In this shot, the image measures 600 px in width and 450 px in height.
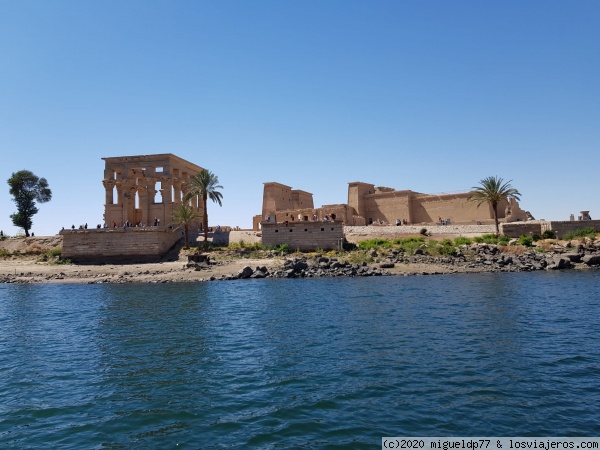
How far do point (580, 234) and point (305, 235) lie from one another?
793 inches

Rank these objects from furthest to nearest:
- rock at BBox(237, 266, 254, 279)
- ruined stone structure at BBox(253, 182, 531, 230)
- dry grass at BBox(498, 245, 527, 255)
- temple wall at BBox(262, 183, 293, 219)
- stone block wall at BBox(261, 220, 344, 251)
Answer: temple wall at BBox(262, 183, 293, 219) < ruined stone structure at BBox(253, 182, 531, 230) < stone block wall at BBox(261, 220, 344, 251) < dry grass at BBox(498, 245, 527, 255) < rock at BBox(237, 266, 254, 279)

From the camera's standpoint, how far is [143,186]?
4634cm

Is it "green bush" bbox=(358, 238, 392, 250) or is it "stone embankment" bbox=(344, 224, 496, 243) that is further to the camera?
"stone embankment" bbox=(344, 224, 496, 243)

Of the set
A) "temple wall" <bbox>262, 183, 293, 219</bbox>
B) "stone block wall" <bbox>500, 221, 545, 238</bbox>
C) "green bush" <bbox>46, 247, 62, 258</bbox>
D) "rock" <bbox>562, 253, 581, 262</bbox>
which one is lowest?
"rock" <bbox>562, 253, 581, 262</bbox>

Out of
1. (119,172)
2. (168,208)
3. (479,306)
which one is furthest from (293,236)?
(479,306)

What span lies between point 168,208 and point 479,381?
39745 mm

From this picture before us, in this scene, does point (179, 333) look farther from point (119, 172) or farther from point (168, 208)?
point (119, 172)

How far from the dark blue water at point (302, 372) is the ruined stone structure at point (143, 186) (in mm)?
26122

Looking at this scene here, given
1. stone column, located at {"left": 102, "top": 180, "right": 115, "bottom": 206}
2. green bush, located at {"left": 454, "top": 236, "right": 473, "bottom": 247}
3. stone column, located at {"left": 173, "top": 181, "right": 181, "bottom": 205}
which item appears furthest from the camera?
stone column, located at {"left": 173, "top": 181, "right": 181, "bottom": 205}

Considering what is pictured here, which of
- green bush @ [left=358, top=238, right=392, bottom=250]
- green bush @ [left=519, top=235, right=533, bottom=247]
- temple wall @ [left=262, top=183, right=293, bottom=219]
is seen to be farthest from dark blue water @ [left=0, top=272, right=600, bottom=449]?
temple wall @ [left=262, top=183, right=293, bottom=219]

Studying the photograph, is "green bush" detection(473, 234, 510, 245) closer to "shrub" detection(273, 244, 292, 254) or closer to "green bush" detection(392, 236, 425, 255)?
"green bush" detection(392, 236, 425, 255)

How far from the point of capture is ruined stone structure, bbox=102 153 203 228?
4522cm

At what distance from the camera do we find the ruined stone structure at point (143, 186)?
4522 centimetres

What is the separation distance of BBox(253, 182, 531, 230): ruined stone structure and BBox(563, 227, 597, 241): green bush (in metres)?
7.51
